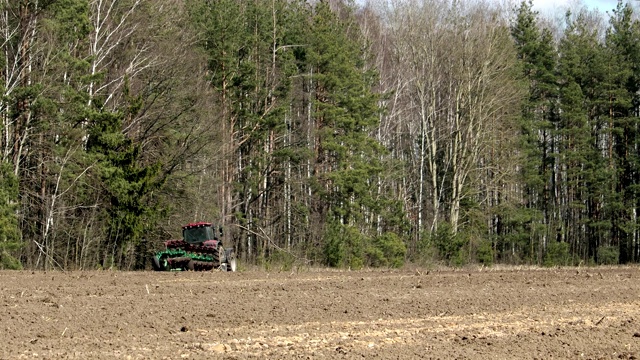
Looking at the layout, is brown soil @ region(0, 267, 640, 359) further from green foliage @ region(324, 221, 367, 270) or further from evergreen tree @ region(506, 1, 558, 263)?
evergreen tree @ region(506, 1, 558, 263)

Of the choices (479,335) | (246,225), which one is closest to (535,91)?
(246,225)

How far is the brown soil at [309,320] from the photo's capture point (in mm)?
11164

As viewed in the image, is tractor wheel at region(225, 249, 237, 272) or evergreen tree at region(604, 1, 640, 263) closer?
tractor wheel at region(225, 249, 237, 272)

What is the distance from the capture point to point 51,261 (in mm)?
29297

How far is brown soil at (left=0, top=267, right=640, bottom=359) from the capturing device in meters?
11.2

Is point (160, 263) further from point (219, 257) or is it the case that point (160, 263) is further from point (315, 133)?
point (315, 133)

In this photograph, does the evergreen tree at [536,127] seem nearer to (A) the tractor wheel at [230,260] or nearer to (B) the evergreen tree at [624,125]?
(B) the evergreen tree at [624,125]

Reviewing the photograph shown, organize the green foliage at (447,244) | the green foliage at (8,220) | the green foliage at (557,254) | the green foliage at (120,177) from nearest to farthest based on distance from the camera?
1. the green foliage at (8,220)
2. the green foliage at (120,177)
3. the green foliage at (447,244)
4. the green foliage at (557,254)

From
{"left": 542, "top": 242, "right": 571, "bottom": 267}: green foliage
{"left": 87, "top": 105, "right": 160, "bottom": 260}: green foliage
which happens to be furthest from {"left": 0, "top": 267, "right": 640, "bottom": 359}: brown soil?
{"left": 542, "top": 242, "right": 571, "bottom": 267}: green foliage

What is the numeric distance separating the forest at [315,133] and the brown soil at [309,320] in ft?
38.0

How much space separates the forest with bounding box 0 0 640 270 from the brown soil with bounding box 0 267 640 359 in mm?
11580

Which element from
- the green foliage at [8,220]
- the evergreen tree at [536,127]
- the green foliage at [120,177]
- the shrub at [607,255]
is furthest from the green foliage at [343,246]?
the shrub at [607,255]

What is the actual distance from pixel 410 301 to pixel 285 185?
30.2 metres

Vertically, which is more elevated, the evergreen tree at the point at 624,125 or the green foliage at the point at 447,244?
the evergreen tree at the point at 624,125
